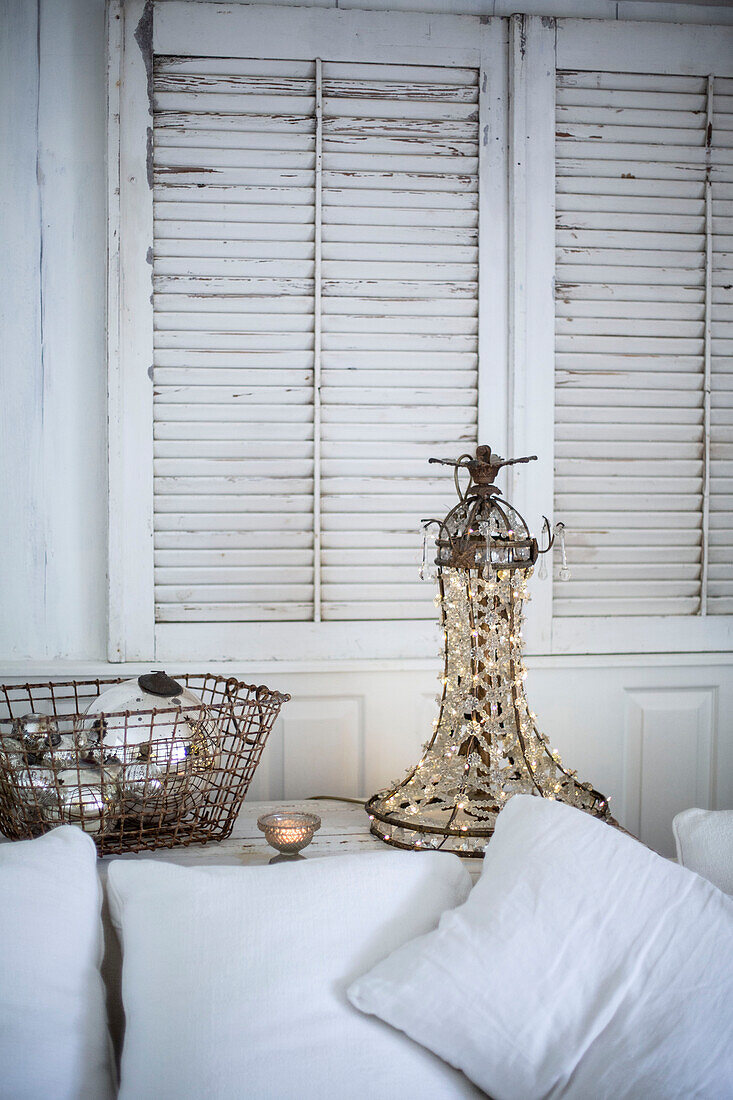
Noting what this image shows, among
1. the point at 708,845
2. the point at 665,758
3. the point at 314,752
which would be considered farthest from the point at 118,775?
the point at 665,758

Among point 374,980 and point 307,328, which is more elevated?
point 307,328

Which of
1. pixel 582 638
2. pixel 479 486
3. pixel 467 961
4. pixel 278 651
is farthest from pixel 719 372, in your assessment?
pixel 467 961

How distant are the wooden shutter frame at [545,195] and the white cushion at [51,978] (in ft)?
3.48

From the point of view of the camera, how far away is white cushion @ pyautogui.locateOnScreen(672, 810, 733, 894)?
3.31 feet

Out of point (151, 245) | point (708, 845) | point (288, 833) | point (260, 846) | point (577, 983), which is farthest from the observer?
point (151, 245)

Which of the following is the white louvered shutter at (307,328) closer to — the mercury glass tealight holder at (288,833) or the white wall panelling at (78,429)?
the white wall panelling at (78,429)

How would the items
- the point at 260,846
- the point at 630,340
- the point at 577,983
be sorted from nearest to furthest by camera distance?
1. the point at 577,983
2. the point at 260,846
3. the point at 630,340

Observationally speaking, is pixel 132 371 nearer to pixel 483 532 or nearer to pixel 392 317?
pixel 392 317

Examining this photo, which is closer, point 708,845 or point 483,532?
point 708,845

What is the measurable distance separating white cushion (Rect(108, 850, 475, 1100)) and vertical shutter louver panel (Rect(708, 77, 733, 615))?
1.08m

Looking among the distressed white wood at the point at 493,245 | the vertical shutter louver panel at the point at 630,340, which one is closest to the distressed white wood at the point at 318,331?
the distressed white wood at the point at 493,245

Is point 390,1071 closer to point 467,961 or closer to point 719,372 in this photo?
point 467,961

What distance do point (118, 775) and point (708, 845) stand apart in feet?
2.50

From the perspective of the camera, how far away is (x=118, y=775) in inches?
46.9
